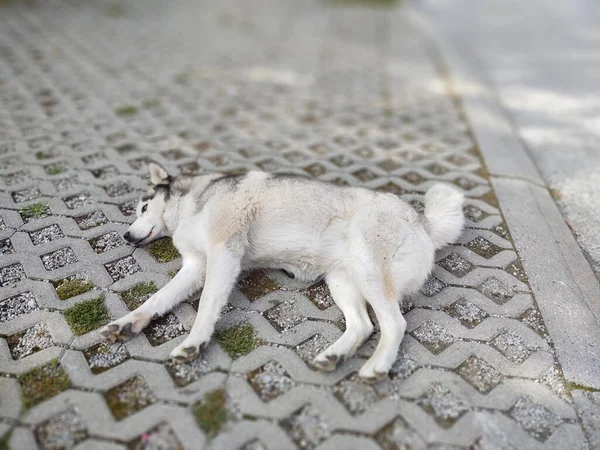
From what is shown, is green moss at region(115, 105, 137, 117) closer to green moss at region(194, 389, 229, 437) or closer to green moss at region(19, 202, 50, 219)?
green moss at region(19, 202, 50, 219)

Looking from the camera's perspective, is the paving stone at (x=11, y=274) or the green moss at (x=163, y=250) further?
the green moss at (x=163, y=250)

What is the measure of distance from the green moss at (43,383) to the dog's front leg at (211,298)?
1.97 ft

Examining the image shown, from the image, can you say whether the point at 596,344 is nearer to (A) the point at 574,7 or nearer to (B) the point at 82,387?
(B) the point at 82,387

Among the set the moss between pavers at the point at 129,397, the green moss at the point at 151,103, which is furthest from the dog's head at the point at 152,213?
the green moss at the point at 151,103

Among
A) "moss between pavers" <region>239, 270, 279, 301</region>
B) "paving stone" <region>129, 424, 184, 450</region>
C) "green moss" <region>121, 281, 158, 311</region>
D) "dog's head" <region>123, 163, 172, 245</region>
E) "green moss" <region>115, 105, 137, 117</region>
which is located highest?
"dog's head" <region>123, 163, 172, 245</region>

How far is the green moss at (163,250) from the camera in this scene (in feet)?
11.5

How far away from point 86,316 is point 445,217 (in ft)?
8.53

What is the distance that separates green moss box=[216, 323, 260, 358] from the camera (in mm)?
2754

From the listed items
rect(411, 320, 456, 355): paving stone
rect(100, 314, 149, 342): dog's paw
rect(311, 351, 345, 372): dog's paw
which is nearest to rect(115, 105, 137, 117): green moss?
rect(100, 314, 149, 342): dog's paw

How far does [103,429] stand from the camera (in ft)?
7.41

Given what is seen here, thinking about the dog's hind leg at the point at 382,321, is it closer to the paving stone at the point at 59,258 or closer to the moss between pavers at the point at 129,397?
the moss between pavers at the point at 129,397

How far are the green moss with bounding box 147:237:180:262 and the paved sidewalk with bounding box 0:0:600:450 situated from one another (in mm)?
19

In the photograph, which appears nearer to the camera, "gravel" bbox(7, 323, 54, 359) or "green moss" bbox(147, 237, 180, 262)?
"gravel" bbox(7, 323, 54, 359)

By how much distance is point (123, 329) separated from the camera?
9.09 ft
